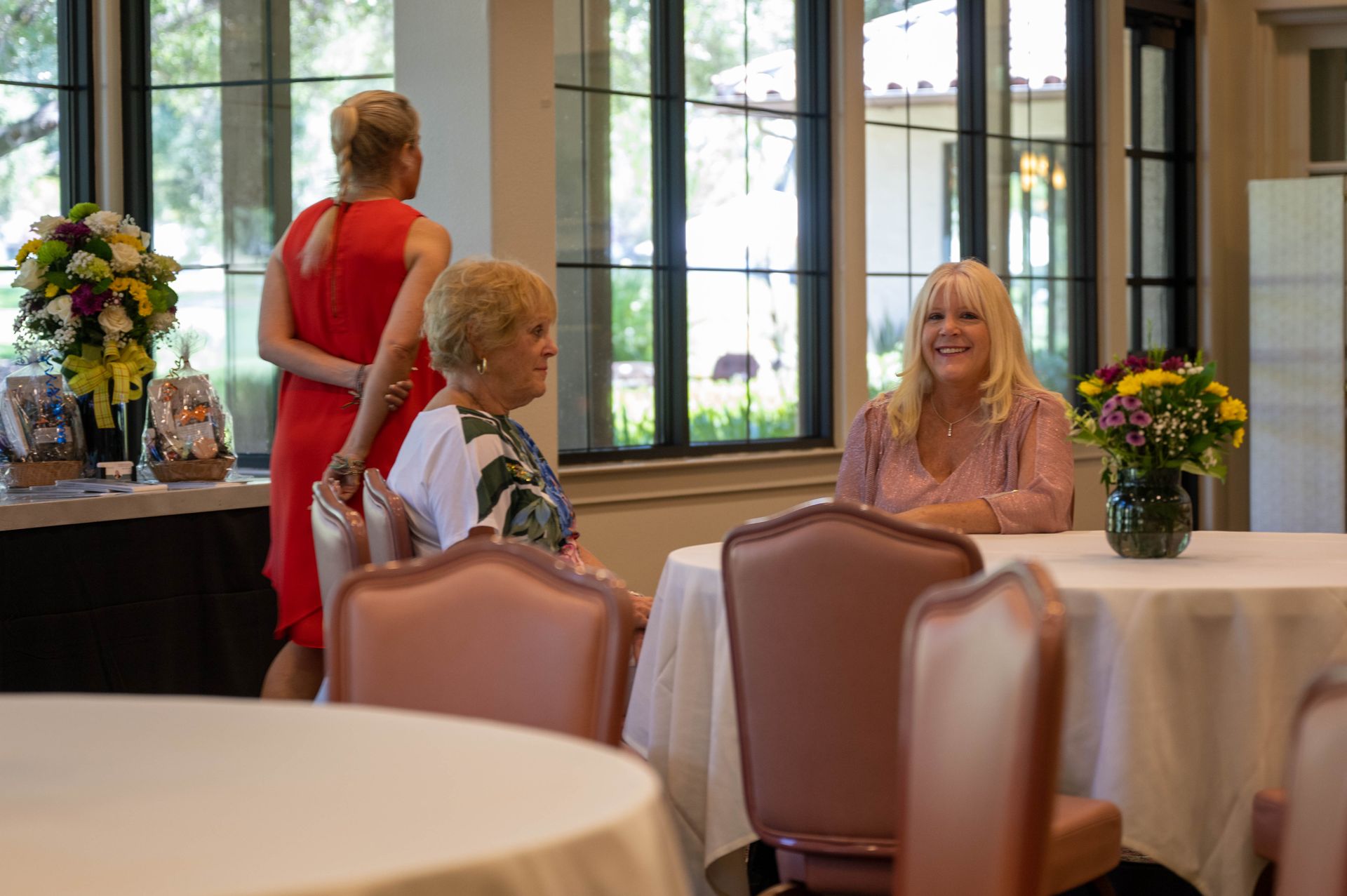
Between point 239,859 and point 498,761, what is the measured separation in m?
0.30

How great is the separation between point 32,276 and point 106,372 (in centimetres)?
28

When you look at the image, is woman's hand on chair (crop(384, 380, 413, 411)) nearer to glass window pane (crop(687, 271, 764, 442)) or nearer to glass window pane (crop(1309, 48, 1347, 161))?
glass window pane (crop(687, 271, 764, 442))

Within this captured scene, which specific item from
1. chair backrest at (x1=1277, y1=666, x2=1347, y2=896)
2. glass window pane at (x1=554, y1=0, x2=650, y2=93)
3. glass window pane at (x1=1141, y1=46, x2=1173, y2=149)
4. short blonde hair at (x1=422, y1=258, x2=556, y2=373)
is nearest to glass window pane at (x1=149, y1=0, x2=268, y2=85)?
glass window pane at (x1=554, y1=0, x2=650, y2=93)

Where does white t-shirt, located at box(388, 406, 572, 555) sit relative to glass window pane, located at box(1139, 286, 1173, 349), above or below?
below

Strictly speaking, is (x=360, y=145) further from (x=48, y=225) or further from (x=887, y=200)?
(x=887, y=200)

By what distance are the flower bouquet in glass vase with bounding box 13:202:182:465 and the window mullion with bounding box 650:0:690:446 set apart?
2432 millimetres

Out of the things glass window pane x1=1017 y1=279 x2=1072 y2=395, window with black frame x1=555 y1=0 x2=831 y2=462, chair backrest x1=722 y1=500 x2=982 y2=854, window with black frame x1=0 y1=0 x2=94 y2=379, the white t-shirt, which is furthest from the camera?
glass window pane x1=1017 y1=279 x2=1072 y2=395

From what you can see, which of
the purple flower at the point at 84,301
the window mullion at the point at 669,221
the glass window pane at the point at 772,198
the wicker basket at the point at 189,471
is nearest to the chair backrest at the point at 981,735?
the wicker basket at the point at 189,471

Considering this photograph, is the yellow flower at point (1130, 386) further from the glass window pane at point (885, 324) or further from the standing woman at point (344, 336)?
the glass window pane at point (885, 324)

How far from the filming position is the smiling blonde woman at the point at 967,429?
341cm

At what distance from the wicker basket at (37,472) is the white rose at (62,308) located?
13.4 inches

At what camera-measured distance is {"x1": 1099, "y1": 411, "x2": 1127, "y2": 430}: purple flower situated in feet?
9.46

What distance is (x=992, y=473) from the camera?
3.50 m

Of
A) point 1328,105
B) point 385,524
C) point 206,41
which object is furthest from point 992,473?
point 1328,105
